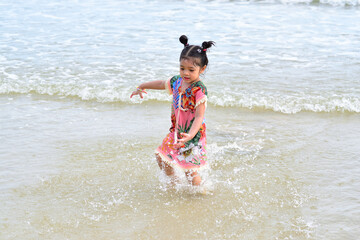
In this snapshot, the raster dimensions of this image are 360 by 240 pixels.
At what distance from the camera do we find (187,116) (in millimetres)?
3639

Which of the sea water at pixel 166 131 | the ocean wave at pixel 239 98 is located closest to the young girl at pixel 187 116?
the sea water at pixel 166 131

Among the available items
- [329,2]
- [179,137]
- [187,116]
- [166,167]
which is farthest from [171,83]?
[329,2]

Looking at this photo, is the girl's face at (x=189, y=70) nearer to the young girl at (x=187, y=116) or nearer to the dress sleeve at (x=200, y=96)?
the young girl at (x=187, y=116)

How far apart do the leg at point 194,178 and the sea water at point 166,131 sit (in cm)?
9

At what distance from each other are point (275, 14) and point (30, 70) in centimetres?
848

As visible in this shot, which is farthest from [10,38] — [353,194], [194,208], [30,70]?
[353,194]

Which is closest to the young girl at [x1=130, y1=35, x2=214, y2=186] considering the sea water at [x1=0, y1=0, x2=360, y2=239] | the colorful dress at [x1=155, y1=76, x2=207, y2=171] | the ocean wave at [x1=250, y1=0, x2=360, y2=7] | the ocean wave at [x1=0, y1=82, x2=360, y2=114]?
the colorful dress at [x1=155, y1=76, x2=207, y2=171]

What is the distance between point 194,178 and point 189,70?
3.30 ft

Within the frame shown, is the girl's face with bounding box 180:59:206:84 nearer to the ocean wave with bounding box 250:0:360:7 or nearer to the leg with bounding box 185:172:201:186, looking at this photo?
the leg with bounding box 185:172:201:186

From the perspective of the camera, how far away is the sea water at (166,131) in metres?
3.34

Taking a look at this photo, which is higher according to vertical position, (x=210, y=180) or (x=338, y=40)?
(x=338, y=40)

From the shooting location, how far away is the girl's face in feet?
11.1

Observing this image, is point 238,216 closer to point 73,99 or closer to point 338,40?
point 73,99

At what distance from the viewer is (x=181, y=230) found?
10.5ft
